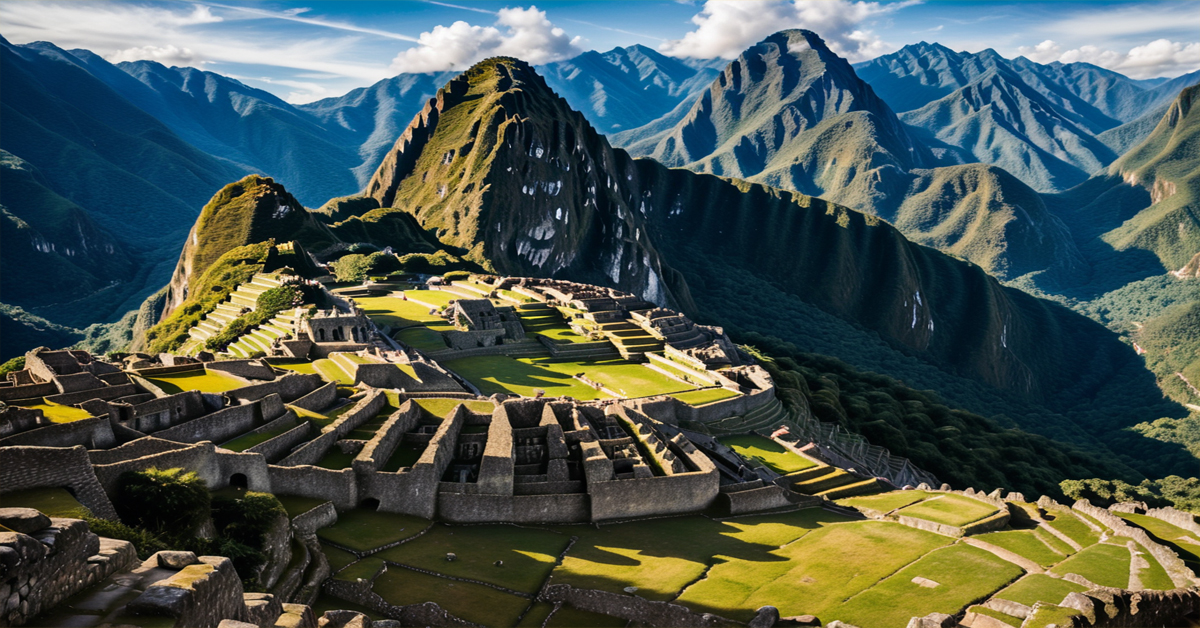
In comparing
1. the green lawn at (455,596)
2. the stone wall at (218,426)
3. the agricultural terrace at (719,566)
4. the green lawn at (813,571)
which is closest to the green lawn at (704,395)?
the agricultural terrace at (719,566)

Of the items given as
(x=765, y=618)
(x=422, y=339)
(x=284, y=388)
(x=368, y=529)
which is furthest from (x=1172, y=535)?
(x=422, y=339)

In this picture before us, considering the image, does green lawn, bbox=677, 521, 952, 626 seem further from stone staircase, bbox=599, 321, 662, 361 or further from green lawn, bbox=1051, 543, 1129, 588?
stone staircase, bbox=599, 321, 662, 361

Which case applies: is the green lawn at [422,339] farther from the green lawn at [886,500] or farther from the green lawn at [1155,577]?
the green lawn at [1155,577]

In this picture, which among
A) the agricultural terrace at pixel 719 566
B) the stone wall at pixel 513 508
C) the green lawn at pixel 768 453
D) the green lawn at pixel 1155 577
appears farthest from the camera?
the green lawn at pixel 768 453

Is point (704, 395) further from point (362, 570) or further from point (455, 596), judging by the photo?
point (362, 570)

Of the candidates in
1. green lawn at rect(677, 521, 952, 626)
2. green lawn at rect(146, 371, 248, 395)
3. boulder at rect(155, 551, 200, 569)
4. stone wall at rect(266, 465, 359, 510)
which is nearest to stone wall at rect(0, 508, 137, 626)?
boulder at rect(155, 551, 200, 569)

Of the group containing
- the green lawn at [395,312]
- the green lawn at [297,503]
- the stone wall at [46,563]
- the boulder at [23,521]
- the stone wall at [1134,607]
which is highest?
the boulder at [23,521]
